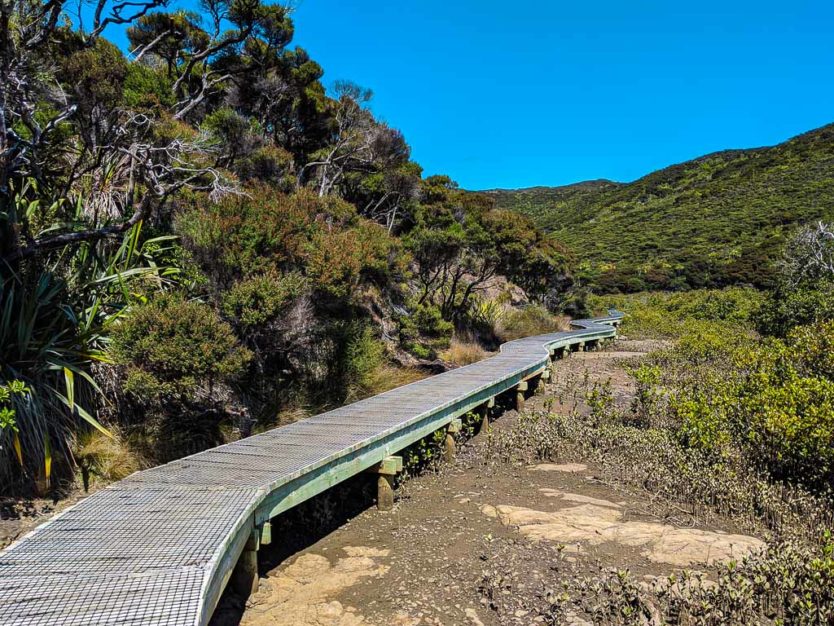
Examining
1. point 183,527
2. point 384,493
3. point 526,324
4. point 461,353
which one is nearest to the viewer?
point 183,527

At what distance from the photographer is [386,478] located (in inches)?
215

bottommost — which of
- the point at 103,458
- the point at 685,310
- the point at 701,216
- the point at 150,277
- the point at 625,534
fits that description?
the point at 625,534

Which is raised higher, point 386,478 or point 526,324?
point 526,324

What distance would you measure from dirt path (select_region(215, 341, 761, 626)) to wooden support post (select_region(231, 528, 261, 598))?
0.28ft

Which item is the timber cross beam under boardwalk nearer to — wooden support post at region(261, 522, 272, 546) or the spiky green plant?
wooden support post at region(261, 522, 272, 546)

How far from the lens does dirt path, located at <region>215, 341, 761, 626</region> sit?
141 inches

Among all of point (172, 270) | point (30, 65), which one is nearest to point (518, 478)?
point (172, 270)

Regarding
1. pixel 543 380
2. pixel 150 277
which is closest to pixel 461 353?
pixel 543 380

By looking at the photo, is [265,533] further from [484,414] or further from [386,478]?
[484,414]

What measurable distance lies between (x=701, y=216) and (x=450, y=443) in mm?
52358

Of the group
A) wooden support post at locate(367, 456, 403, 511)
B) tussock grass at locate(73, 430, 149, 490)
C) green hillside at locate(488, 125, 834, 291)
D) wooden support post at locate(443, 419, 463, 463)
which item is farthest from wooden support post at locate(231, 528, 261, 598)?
green hillside at locate(488, 125, 834, 291)

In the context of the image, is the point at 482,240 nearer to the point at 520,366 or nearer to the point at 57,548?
the point at 520,366

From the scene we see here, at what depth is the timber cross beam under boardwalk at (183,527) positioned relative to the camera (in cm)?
247

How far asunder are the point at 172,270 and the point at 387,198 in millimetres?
9554
